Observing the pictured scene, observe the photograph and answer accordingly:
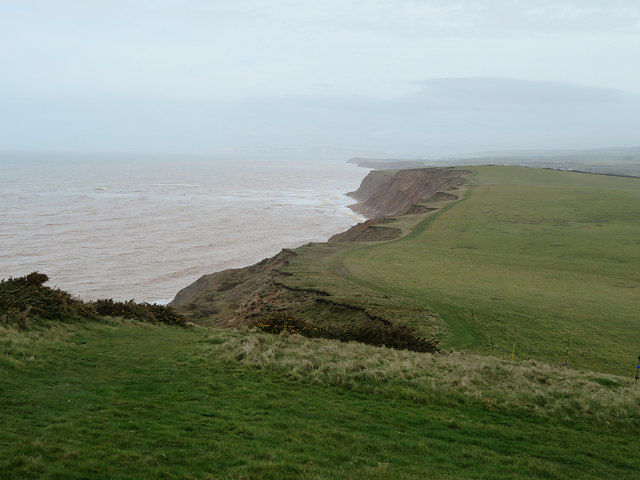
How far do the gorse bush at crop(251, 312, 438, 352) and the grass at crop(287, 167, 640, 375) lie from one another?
1.40 m

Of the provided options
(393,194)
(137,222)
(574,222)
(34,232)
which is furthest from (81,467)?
(393,194)

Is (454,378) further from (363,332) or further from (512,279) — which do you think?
(512,279)

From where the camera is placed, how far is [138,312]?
21.4 metres

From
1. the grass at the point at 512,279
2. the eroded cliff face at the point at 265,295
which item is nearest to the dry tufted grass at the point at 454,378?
the grass at the point at 512,279

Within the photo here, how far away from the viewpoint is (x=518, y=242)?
40.4 m

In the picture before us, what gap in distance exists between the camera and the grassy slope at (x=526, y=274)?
64.3 feet

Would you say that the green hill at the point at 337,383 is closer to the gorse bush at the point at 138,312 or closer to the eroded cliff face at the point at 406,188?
the gorse bush at the point at 138,312

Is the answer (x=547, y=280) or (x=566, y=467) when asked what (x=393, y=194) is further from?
(x=566, y=467)

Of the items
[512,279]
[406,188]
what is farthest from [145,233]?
[406,188]

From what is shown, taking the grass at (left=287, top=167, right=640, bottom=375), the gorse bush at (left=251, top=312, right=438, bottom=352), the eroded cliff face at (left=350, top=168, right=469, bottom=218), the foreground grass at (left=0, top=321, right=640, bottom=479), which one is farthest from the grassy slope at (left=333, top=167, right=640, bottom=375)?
the eroded cliff face at (left=350, top=168, right=469, bottom=218)

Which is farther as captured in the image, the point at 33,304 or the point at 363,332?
the point at 363,332

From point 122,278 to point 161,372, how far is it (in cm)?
3057

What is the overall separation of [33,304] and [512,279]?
2387 centimetres

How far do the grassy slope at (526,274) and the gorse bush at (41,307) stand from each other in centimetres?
1264
